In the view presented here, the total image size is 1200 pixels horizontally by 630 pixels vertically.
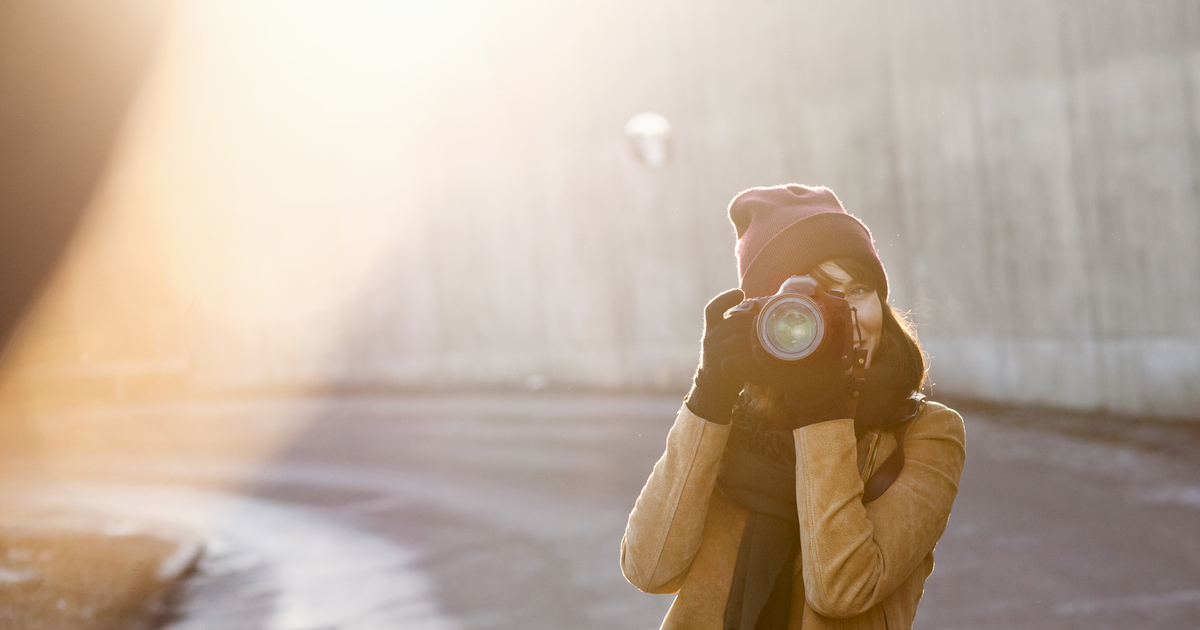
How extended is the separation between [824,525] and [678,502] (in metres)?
0.27

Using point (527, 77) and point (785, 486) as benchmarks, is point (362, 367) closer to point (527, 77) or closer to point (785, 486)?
point (527, 77)

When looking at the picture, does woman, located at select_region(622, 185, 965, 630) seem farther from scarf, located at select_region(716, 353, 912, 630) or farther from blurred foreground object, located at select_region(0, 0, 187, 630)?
blurred foreground object, located at select_region(0, 0, 187, 630)

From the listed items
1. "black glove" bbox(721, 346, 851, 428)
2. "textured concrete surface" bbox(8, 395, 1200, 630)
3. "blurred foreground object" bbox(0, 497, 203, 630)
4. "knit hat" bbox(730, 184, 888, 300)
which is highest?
"knit hat" bbox(730, 184, 888, 300)

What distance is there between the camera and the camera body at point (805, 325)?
1.63m

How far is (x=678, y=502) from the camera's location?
5.83 ft

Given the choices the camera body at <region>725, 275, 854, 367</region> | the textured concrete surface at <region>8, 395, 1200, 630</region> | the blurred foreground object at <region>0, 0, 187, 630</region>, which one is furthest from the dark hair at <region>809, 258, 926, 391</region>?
the blurred foreground object at <region>0, 0, 187, 630</region>

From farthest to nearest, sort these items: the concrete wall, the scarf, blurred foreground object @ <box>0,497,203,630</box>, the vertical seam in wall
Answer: the vertical seam in wall → the concrete wall → blurred foreground object @ <box>0,497,203,630</box> → the scarf

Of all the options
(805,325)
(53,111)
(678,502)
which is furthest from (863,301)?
(53,111)

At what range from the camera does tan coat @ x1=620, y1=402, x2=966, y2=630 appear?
5.30 feet

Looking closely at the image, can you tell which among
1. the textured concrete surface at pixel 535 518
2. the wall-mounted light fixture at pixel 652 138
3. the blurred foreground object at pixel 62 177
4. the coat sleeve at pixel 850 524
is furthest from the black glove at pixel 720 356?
the wall-mounted light fixture at pixel 652 138

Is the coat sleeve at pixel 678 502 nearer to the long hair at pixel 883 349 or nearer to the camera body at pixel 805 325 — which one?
the long hair at pixel 883 349

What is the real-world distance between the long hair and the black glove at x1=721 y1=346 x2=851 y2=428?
0.09 m

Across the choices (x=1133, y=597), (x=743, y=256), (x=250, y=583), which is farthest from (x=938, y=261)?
(x=743, y=256)

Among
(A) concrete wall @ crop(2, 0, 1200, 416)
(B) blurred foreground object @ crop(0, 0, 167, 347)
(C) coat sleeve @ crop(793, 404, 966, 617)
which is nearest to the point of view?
(C) coat sleeve @ crop(793, 404, 966, 617)
